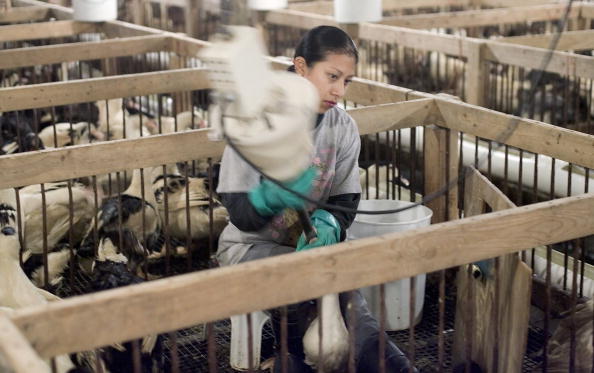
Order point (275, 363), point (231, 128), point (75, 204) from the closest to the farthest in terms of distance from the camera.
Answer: point (231, 128) → point (275, 363) → point (75, 204)

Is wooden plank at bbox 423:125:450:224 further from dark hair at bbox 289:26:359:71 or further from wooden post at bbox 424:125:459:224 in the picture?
dark hair at bbox 289:26:359:71

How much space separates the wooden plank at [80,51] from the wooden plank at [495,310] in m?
3.99

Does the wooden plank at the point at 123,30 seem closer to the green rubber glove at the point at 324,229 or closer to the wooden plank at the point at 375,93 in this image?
the wooden plank at the point at 375,93

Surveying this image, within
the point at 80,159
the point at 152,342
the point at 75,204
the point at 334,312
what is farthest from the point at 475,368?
the point at 75,204

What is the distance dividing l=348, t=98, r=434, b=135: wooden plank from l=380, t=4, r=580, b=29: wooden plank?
3935mm

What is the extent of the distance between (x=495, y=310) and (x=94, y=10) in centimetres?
600

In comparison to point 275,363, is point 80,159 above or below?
above

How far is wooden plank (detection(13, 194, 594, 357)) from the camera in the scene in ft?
6.68

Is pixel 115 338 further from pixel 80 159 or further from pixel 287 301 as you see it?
pixel 80 159

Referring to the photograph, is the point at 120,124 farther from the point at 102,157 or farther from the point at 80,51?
the point at 102,157

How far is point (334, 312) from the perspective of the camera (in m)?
3.02

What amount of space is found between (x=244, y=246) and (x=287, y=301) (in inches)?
42.5

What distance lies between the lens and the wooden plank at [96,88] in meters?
4.76

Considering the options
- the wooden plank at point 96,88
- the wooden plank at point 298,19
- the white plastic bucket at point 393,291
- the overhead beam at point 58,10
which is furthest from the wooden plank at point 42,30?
the white plastic bucket at point 393,291
